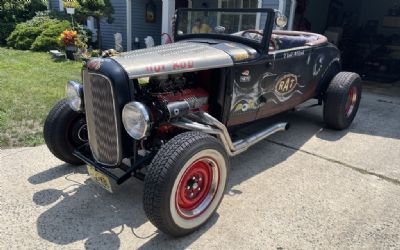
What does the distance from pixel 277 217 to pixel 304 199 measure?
427 mm

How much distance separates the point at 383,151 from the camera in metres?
4.15

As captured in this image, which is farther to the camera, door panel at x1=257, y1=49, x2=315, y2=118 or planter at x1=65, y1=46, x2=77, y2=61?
planter at x1=65, y1=46, x2=77, y2=61

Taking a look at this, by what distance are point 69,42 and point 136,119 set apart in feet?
28.6

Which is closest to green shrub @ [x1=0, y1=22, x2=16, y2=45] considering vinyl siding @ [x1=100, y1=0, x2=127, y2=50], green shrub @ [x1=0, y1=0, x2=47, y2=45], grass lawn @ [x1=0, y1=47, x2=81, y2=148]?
green shrub @ [x1=0, y1=0, x2=47, y2=45]

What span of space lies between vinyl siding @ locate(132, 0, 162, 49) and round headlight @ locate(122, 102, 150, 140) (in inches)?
422

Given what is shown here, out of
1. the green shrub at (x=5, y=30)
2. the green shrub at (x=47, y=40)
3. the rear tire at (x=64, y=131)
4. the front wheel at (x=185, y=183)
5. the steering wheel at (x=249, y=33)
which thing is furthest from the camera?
the green shrub at (x=5, y=30)

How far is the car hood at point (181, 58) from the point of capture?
2.61 m

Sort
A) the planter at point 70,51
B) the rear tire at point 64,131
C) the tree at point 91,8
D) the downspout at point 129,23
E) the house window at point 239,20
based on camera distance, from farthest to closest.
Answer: the downspout at point 129,23 → the tree at point 91,8 → the planter at point 70,51 → the house window at point 239,20 → the rear tire at point 64,131

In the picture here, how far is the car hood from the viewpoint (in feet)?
8.55

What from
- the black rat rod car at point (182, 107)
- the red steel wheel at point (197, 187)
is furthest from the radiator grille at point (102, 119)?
the red steel wheel at point (197, 187)

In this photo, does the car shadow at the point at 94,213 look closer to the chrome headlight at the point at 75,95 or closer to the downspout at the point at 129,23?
the chrome headlight at the point at 75,95

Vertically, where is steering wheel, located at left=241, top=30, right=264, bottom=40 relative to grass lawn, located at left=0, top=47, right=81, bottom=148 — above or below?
above

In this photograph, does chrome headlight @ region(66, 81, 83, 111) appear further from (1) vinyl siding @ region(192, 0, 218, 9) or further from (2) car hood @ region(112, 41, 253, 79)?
(1) vinyl siding @ region(192, 0, 218, 9)

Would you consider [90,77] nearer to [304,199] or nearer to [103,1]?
[304,199]
